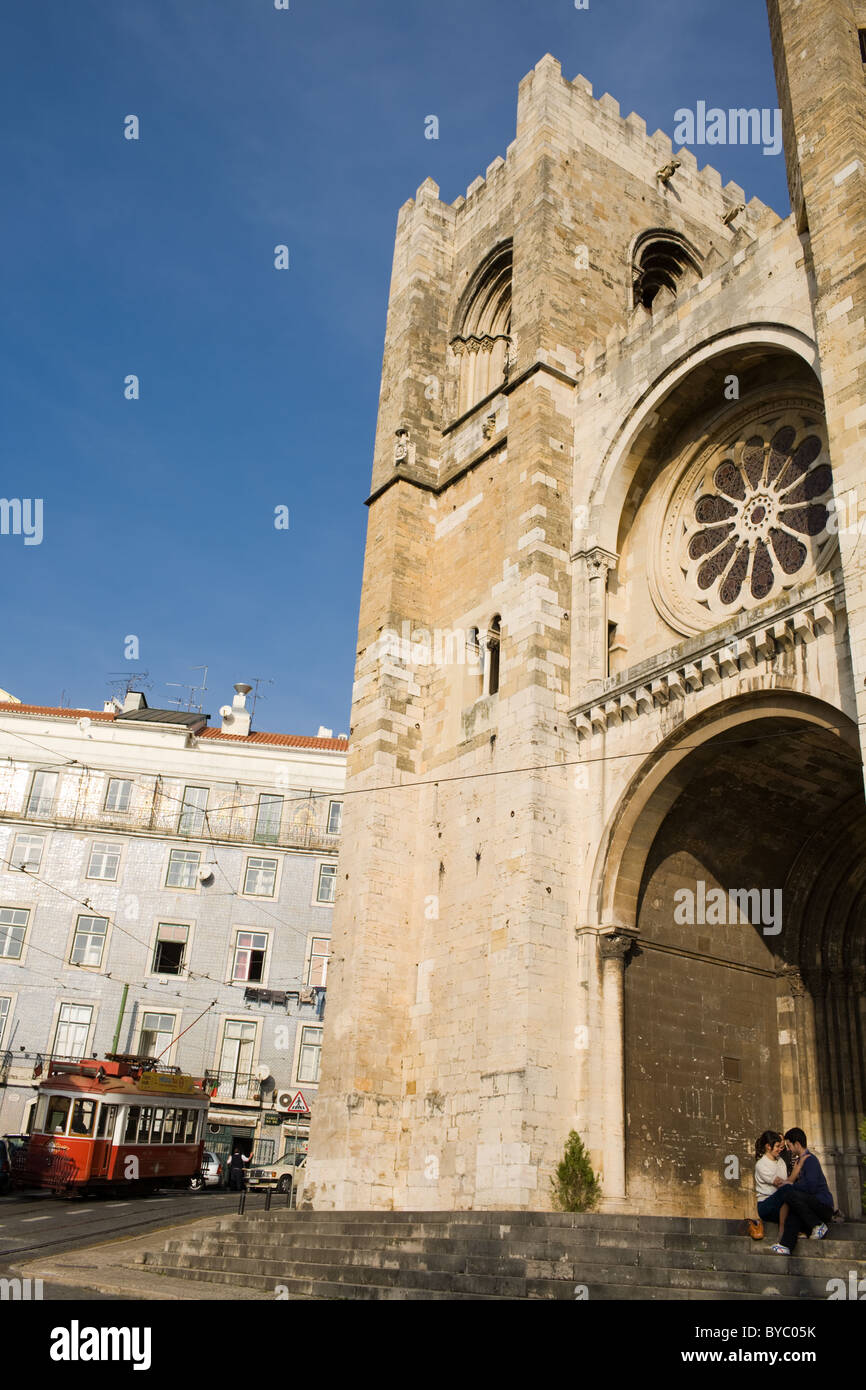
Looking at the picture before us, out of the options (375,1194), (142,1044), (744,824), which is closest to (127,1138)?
(375,1194)

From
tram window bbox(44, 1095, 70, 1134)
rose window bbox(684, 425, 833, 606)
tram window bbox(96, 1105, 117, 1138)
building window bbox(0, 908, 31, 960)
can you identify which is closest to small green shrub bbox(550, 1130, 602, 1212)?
rose window bbox(684, 425, 833, 606)

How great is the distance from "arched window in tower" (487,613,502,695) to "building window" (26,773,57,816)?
2098 centimetres

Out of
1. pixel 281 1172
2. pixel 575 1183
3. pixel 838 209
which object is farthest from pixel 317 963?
pixel 838 209

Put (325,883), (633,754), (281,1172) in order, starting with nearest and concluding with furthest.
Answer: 1. (633,754)
2. (281,1172)
3. (325,883)

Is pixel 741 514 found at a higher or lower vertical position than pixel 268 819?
lower

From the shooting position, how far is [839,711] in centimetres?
1265

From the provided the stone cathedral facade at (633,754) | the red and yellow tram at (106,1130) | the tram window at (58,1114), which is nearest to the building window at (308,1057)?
the red and yellow tram at (106,1130)

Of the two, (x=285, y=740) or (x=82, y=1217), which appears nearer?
(x=82, y=1217)

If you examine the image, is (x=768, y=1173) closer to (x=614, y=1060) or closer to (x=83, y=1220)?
(x=614, y=1060)

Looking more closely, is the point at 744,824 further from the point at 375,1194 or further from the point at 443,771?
the point at 375,1194

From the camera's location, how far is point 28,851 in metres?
34.4

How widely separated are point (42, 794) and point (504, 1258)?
2734 centimetres

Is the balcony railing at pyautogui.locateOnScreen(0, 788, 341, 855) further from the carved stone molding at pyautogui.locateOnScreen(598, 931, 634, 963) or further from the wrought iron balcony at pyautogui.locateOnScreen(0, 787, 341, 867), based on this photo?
the carved stone molding at pyautogui.locateOnScreen(598, 931, 634, 963)

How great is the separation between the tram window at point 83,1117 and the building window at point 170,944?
477 inches
